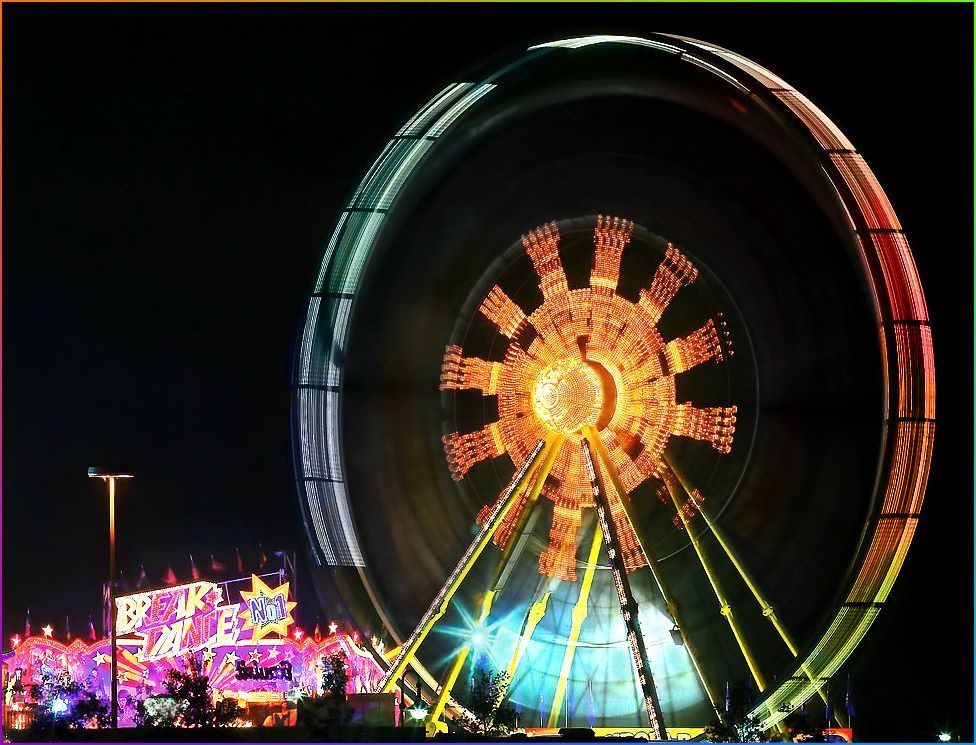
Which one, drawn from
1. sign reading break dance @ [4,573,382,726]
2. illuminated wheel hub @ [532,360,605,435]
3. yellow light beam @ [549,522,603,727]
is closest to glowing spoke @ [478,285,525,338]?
illuminated wheel hub @ [532,360,605,435]

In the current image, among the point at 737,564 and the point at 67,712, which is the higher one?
the point at 737,564

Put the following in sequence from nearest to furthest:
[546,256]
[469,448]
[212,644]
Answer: [546,256], [469,448], [212,644]

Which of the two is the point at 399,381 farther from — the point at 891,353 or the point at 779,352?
the point at 891,353

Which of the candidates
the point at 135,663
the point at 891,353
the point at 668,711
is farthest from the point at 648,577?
the point at 135,663

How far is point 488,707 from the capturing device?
1781cm

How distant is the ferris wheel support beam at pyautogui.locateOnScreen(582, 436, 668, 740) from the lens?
52.1ft

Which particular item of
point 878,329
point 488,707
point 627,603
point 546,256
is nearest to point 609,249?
point 546,256

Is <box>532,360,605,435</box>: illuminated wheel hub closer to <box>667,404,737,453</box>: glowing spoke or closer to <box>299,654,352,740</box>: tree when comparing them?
<box>667,404,737,453</box>: glowing spoke

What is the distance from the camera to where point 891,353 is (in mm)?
15188

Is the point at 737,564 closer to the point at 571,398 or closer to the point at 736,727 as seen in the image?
the point at 736,727

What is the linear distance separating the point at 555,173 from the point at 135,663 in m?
15.1

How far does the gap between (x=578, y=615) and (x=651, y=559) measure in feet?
6.41

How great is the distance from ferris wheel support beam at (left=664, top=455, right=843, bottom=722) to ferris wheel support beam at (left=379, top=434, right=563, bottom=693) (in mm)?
1382

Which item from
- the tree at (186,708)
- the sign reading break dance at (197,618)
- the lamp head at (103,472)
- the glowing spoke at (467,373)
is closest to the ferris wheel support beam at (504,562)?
the glowing spoke at (467,373)
